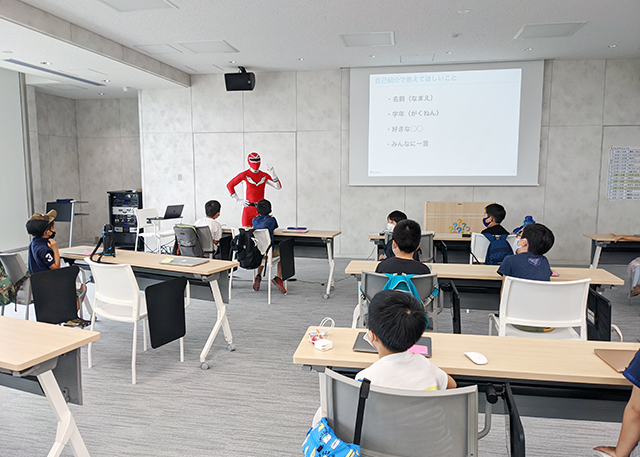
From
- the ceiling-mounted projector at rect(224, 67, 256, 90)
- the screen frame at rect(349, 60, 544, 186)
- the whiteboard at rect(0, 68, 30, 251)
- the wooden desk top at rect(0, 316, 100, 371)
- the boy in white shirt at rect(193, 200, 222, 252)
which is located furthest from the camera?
the ceiling-mounted projector at rect(224, 67, 256, 90)

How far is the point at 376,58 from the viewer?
→ 6977 mm

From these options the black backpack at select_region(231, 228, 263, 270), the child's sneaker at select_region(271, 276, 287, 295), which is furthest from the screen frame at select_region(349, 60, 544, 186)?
the black backpack at select_region(231, 228, 263, 270)

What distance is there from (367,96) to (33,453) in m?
6.75

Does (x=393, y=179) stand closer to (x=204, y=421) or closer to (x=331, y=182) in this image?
(x=331, y=182)

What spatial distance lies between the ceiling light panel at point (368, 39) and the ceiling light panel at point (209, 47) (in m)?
1.73

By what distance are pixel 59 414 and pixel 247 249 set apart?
3.28 meters

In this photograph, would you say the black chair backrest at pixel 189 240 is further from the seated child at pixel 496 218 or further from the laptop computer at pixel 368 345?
the laptop computer at pixel 368 345

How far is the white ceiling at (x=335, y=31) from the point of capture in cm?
475

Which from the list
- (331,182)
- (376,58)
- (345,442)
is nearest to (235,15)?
(376,58)

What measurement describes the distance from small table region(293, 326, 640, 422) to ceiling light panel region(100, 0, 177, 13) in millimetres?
4300

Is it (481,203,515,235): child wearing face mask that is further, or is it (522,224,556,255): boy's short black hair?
(481,203,515,235): child wearing face mask

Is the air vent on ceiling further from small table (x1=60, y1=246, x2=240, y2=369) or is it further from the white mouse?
the white mouse

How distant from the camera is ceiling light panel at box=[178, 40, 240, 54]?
244 inches

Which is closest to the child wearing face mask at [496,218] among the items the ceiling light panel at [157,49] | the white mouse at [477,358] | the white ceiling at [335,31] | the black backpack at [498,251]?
the black backpack at [498,251]
